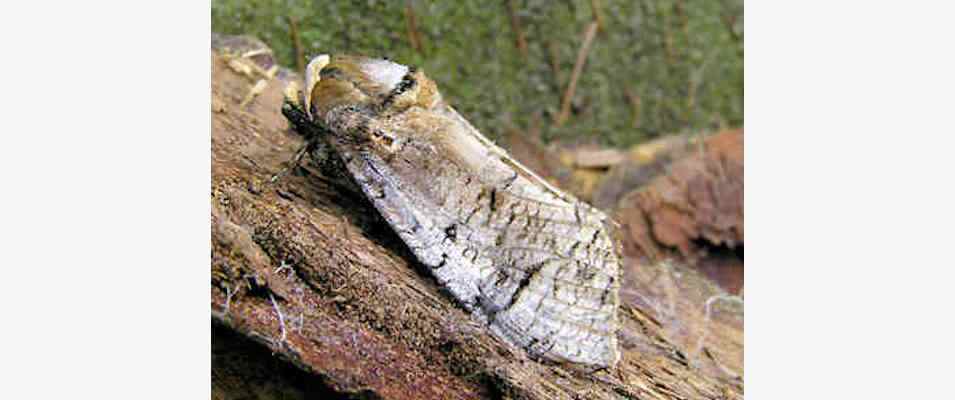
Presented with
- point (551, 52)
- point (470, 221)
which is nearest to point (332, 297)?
point (470, 221)

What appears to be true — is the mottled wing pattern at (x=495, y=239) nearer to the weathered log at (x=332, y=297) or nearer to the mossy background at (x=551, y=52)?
the weathered log at (x=332, y=297)

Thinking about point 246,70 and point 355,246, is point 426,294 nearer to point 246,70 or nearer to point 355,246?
point 355,246

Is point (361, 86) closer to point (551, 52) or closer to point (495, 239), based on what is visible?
point (495, 239)

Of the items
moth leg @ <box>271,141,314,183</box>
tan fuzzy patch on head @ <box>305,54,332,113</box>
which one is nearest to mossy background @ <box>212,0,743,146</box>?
tan fuzzy patch on head @ <box>305,54,332,113</box>

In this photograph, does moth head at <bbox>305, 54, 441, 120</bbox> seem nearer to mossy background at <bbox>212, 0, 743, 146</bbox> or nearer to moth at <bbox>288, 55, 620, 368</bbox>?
moth at <bbox>288, 55, 620, 368</bbox>

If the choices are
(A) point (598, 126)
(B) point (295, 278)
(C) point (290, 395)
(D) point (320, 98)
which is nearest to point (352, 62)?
(D) point (320, 98)

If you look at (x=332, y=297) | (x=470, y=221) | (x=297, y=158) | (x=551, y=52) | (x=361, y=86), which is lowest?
(x=332, y=297)

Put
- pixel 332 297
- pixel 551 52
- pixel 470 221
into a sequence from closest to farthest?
pixel 332 297, pixel 470 221, pixel 551 52
